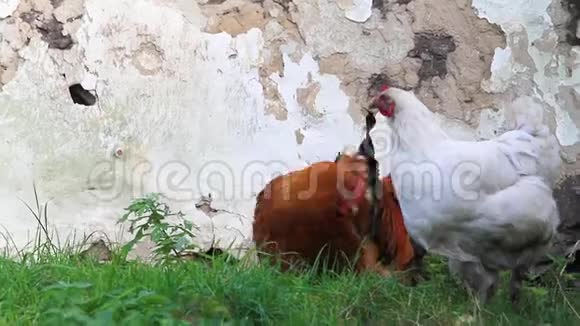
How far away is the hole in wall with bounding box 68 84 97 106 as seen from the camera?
5598 millimetres

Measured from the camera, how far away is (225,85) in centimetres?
565

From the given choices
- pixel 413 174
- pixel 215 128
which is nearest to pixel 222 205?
pixel 215 128

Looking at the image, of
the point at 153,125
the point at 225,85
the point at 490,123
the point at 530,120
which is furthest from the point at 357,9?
the point at 530,120

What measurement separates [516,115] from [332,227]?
1.05 meters

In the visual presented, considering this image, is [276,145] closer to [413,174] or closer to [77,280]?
[413,174]

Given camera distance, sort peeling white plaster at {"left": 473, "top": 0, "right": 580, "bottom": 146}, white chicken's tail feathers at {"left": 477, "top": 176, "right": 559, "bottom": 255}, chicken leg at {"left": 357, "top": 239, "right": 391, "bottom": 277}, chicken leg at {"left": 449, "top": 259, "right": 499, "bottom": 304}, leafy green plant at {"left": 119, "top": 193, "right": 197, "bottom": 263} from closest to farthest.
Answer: white chicken's tail feathers at {"left": 477, "top": 176, "right": 559, "bottom": 255}
chicken leg at {"left": 449, "top": 259, "right": 499, "bottom": 304}
leafy green plant at {"left": 119, "top": 193, "right": 197, "bottom": 263}
chicken leg at {"left": 357, "top": 239, "right": 391, "bottom": 277}
peeling white plaster at {"left": 473, "top": 0, "right": 580, "bottom": 146}

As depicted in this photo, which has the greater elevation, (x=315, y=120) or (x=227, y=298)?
(x=315, y=120)

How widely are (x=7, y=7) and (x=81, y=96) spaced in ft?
2.03

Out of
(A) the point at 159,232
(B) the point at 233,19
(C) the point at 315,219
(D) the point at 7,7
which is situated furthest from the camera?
(B) the point at 233,19

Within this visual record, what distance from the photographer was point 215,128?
18.6 ft

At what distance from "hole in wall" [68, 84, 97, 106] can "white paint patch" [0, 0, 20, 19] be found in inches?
20.4

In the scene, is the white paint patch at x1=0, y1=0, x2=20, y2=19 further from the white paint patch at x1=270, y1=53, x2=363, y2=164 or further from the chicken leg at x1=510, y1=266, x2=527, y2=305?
the chicken leg at x1=510, y1=266, x2=527, y2=305

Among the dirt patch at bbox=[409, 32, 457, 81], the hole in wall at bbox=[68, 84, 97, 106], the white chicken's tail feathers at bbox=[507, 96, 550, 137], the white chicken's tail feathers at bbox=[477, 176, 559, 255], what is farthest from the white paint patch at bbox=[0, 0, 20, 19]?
the white chicken's tail feathers at bbox=[477, 176, 559, 255]

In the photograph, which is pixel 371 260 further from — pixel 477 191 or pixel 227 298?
pixel 227 298
